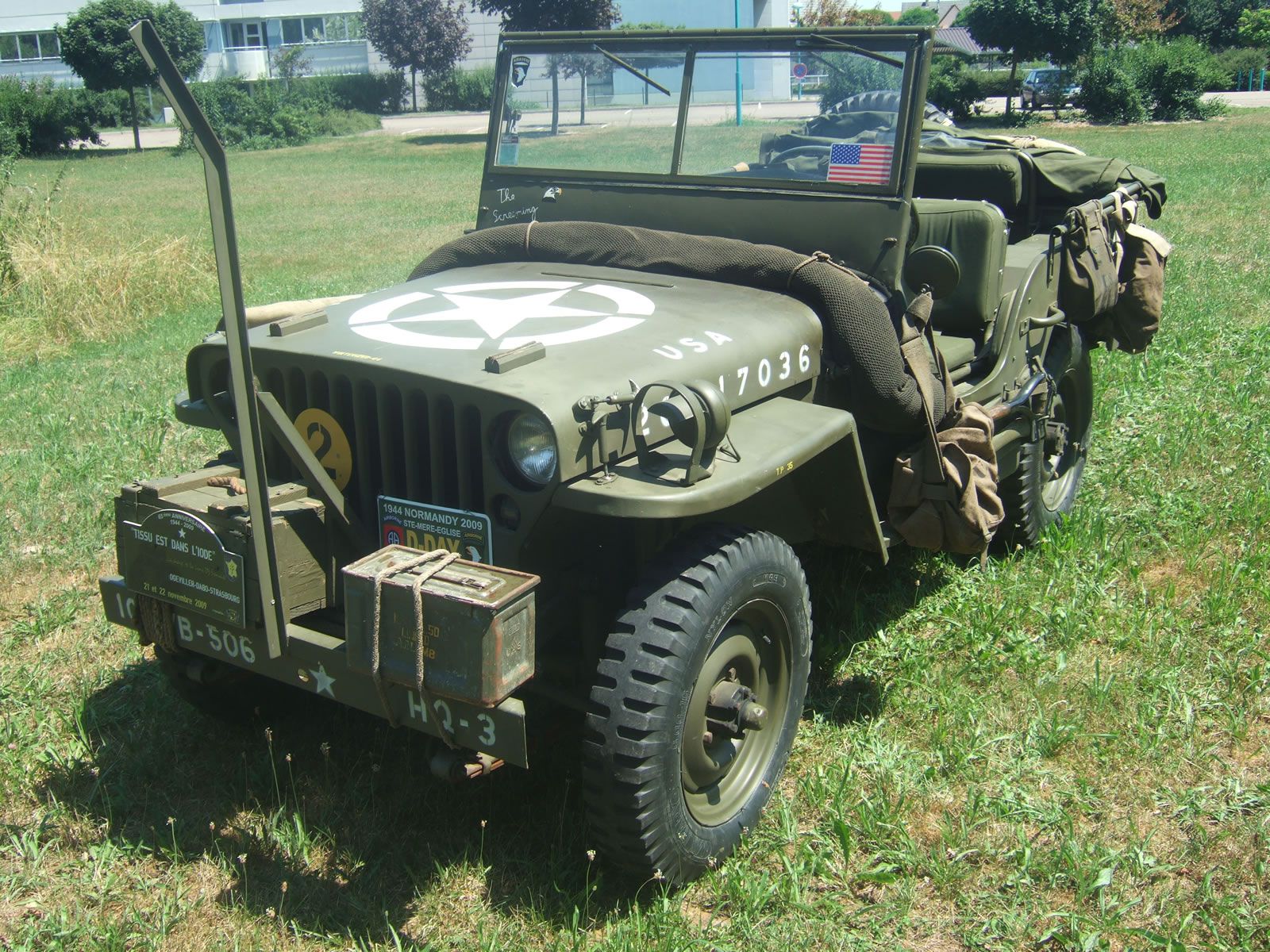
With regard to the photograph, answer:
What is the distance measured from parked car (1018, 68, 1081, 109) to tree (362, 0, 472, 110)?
20266 mm

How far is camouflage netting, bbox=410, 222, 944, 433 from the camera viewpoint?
3.53 m

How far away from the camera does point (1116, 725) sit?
3.63 m

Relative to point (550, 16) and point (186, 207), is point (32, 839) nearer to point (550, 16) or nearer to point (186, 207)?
point (186, 207)

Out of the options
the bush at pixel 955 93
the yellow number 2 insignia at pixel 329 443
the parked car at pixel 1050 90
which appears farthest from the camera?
the parked car at pixel 1050 90

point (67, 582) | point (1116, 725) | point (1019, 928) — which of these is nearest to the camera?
point (1019, 928)

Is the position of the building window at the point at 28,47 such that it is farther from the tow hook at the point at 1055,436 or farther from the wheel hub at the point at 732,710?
Result: the wheel hub at the point at 732,710

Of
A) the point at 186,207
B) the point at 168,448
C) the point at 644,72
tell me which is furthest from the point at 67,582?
the point at 186,207

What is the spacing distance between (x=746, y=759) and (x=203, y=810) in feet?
4.92

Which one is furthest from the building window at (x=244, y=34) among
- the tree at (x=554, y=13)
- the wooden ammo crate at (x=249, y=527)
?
the wooden ammo crate at (x=249, y=527)

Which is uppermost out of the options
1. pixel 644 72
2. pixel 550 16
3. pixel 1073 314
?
pixel 550 16

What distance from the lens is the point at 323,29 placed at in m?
53.8

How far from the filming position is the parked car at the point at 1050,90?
33.1 m

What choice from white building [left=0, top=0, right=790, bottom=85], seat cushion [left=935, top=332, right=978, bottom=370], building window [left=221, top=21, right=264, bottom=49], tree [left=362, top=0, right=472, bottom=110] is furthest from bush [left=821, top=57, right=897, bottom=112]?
building window [left=221, top=21, right=264, bottom=49]

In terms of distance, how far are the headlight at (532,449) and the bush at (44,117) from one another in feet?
111
